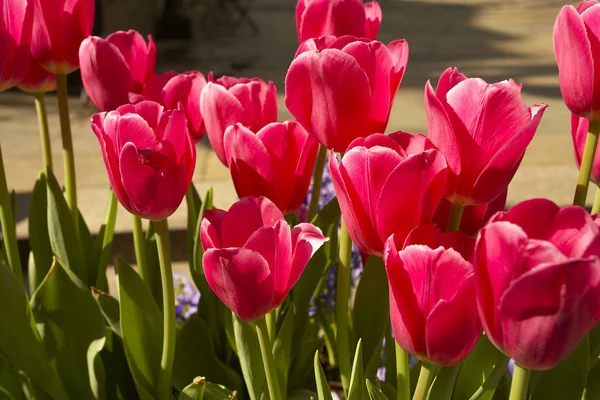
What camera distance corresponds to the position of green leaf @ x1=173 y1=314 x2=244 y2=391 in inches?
44.2

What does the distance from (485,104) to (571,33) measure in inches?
5.2

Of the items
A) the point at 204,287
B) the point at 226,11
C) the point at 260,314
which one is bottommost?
the point at 226,11

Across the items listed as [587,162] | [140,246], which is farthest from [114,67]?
[587,162]

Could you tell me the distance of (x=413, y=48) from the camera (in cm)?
807

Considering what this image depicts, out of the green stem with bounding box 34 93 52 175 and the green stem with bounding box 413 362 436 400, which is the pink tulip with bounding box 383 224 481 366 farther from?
the green stem with bounding box 34 93 52 175

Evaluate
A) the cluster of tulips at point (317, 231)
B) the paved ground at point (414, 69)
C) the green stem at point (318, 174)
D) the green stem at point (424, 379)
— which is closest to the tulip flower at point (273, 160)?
the cluster of tulips at point (317, 231)

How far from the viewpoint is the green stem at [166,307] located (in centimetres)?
85

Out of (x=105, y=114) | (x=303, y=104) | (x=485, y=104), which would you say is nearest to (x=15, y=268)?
(x=105, y=114)

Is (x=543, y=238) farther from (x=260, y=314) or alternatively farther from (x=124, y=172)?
(x=124, y=172)

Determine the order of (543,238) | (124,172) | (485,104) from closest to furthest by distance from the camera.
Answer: (543,238) → (485,104) → (124,172)

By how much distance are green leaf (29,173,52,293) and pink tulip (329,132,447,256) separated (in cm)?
73

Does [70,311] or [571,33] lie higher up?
[571,33]

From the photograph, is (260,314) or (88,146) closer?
(260,314)

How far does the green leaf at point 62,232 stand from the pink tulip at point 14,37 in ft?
0.73
